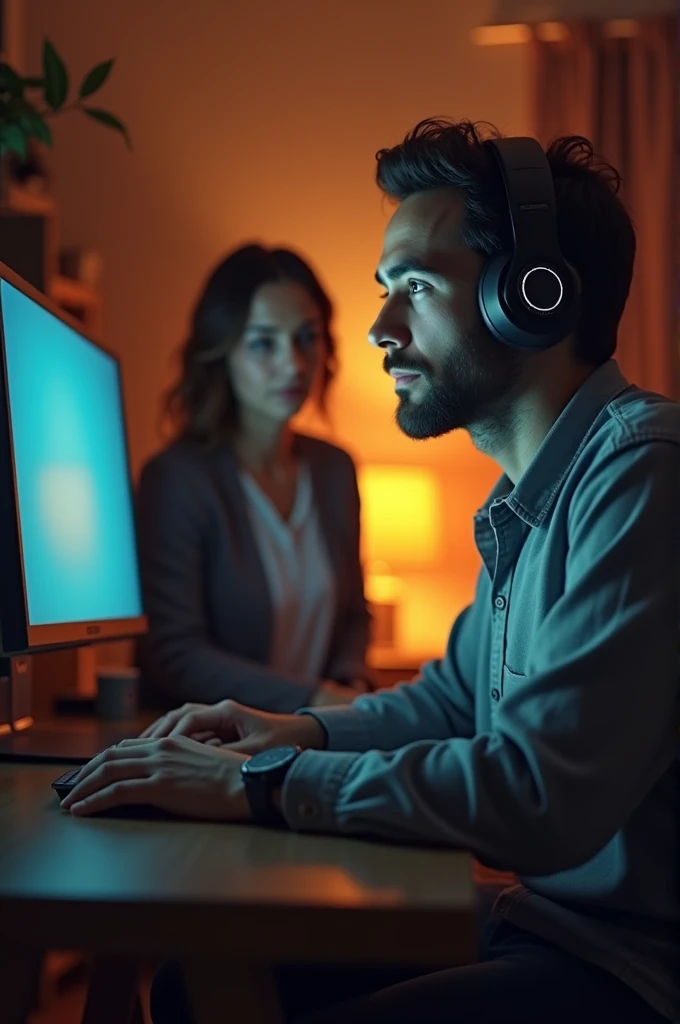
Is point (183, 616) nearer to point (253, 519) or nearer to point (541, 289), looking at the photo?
point (253, 519)

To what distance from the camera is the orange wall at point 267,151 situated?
3.59 meters

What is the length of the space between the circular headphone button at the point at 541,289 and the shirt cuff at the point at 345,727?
451 mm

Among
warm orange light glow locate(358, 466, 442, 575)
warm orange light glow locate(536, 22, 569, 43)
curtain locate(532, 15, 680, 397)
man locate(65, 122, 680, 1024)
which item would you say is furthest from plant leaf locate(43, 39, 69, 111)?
warm orange light glow locate(536, 22, 569, 43)

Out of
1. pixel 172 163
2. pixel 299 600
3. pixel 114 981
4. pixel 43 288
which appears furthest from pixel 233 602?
pixel 172 163

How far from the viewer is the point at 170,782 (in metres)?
0.89

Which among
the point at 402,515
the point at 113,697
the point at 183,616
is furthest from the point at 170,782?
the point at 402,515

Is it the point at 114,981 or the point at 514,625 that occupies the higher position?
the point at 514,625

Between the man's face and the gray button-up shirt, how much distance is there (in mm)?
108

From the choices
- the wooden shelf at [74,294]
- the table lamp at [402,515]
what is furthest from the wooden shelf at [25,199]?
the table lamp at [402,515]

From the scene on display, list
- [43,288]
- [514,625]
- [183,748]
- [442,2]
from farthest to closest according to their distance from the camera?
[442,2] → [43,288] → [514,625] → [183,748]

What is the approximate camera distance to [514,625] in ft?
A: 3.59

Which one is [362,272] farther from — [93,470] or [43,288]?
[93,470]

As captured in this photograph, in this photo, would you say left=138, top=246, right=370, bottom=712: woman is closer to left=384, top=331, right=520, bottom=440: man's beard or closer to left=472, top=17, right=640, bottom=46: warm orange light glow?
left=384, top=331, right=520, bottom=440: man's beard

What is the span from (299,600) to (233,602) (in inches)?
5.7
